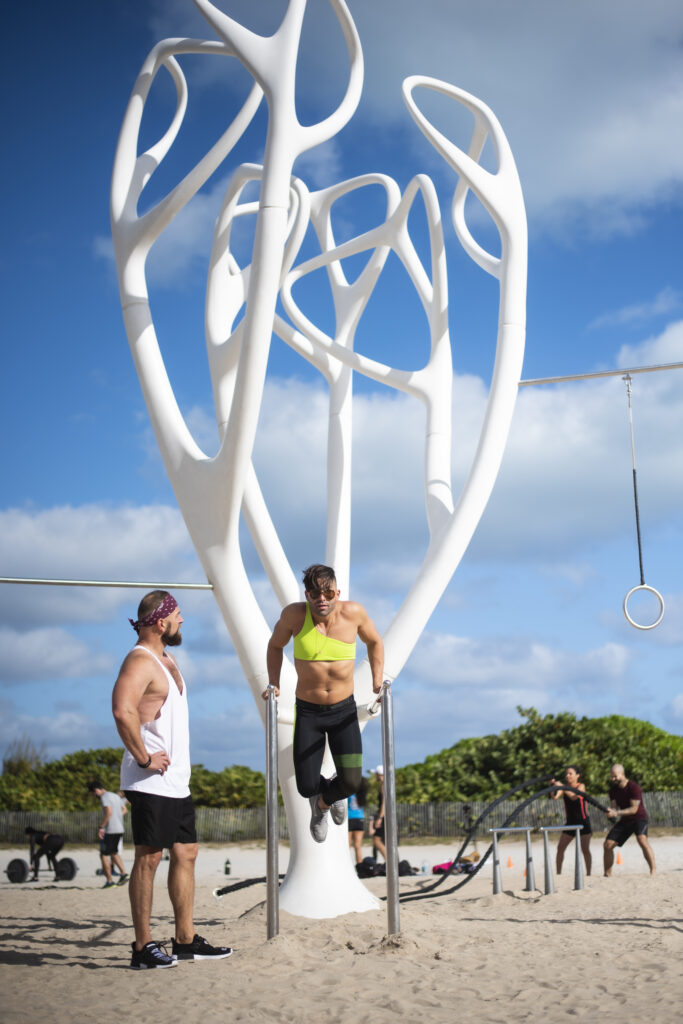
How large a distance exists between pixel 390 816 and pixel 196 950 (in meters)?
1.52

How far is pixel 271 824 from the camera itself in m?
6.67

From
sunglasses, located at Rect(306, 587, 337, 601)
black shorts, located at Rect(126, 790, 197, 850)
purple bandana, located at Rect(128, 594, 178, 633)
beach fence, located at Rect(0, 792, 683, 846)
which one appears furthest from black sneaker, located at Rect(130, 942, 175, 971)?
beach fence, located at Rect(0, 792, 683, 846)

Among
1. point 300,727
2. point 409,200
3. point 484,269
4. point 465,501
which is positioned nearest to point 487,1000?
point 300,727

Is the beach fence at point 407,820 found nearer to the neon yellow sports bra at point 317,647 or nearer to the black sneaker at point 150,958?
the neon yellow sports bra at point 317,647

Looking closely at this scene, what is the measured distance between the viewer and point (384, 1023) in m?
4.82

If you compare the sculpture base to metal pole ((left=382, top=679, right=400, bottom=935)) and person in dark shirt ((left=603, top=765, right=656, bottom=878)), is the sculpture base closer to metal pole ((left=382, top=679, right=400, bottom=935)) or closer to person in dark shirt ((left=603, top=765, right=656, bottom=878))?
metal pole ((left=382, top=679, right=400, bottom=935))

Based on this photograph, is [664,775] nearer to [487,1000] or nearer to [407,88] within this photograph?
[407,88]

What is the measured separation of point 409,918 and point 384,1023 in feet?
12.9

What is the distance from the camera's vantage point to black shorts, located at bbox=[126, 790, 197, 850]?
5.81 metres

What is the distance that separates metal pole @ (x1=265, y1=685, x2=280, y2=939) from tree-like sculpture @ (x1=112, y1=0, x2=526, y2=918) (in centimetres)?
207

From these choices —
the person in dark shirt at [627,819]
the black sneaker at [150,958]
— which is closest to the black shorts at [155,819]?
the black sneaker at [150,958]

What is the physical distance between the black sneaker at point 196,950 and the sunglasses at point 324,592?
2.25 meters

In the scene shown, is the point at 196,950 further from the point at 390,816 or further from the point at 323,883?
the point at 323,883

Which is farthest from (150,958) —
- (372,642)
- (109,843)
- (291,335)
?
(109,843)
